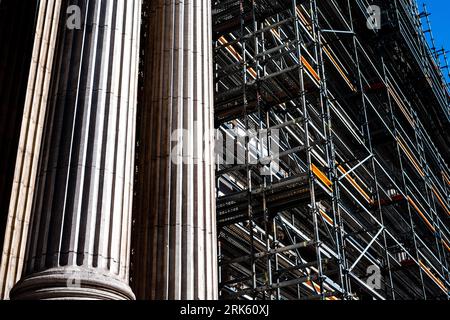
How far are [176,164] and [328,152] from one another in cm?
690

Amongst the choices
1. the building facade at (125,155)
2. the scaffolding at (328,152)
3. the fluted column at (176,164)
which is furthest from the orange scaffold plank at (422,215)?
the fluted column at (176,164)

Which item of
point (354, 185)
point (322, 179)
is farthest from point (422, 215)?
point (322, 179)

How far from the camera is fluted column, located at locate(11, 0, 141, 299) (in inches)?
347

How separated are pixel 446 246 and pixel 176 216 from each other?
2292 centimetres

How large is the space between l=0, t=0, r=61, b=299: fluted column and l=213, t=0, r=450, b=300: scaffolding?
6.06 metres

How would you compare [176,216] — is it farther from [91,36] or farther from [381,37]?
[381,37]

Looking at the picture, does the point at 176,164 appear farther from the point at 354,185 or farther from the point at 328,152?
the point at 354,185

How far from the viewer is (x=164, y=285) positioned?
34.3 feet

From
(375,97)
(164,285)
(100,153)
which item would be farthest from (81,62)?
(375,97)

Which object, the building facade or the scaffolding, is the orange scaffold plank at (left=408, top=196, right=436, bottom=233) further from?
the building facade

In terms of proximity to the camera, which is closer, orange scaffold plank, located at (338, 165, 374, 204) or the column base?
the column base

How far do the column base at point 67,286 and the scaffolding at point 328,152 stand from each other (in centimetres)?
746

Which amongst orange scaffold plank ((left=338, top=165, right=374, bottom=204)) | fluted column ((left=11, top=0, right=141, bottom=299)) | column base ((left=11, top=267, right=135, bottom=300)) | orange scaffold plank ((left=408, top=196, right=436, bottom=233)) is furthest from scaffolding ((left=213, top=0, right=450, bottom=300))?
column base ((left=11, top=267, right=135, bottom=300))

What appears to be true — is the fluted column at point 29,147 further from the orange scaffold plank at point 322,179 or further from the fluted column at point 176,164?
the orange scaffold plank at point 322,179
